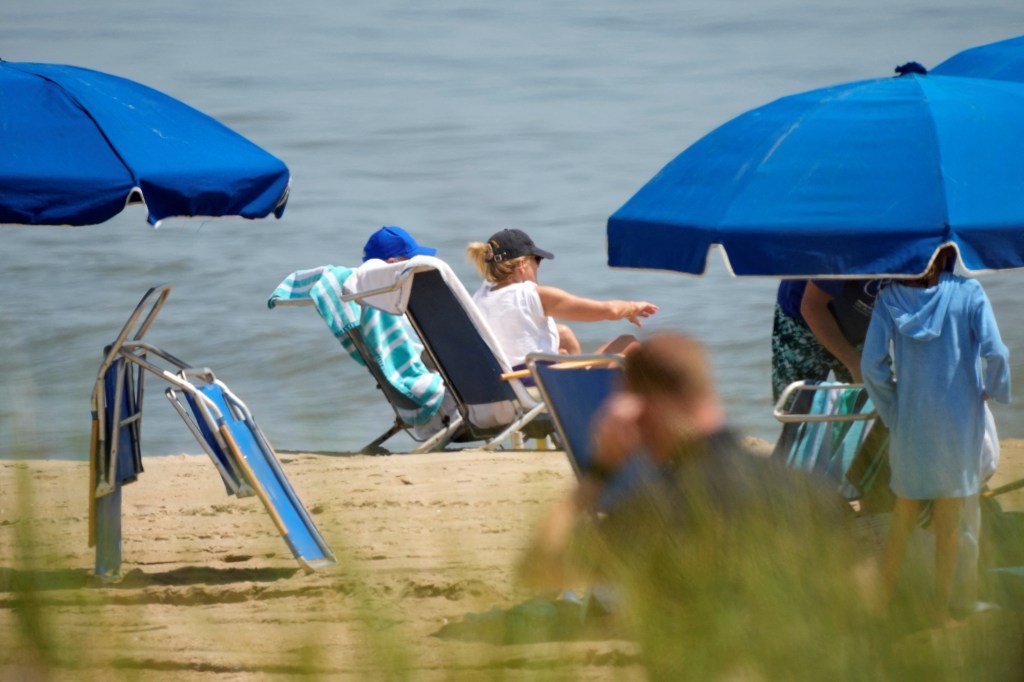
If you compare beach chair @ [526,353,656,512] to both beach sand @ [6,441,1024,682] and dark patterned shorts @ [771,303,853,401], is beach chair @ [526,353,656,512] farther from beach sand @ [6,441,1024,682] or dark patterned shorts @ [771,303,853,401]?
dark patterned shorts @ [771,303,853,401]

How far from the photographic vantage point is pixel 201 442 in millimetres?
4820

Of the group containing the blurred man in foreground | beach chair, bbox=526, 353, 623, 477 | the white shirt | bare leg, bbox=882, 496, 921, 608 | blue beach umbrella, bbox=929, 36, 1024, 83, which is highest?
the blurred man in foreground

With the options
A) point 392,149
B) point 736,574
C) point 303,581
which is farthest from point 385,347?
point 392,149

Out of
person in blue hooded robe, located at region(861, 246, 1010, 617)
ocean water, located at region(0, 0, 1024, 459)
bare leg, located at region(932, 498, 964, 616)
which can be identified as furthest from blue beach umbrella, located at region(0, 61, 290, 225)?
bare leg, located at region(932, 498, 964, 616)

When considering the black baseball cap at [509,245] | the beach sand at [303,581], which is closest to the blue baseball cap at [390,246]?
the black baseball cap at [509,245]

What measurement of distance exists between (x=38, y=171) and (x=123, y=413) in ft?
2.77

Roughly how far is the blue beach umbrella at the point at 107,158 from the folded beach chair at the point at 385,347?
1983 millimetres

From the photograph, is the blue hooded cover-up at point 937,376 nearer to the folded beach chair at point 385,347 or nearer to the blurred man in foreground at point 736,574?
the blurred man in foreground at point 736,574

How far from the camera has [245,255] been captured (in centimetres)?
1556

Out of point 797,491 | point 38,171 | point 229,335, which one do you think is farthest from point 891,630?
point 229,335

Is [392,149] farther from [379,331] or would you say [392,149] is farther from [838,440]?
[838,440]

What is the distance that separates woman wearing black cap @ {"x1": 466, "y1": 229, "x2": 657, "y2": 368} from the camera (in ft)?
23.0

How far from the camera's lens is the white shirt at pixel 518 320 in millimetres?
7020

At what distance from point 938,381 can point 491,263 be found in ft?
11.1
